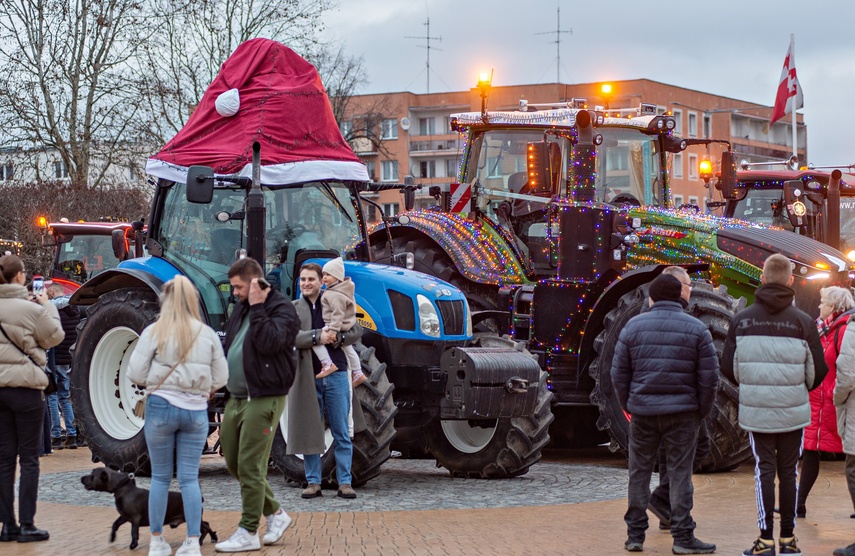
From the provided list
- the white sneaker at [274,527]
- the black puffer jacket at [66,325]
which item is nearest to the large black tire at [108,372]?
the black puffer jacket at [66,325]

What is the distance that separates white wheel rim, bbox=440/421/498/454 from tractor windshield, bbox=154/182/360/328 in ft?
6.69

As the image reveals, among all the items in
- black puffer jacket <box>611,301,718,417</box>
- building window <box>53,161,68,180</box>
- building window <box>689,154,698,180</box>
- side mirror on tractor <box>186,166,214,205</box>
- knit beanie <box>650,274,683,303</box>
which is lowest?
black puffer jacket <box>611,301,718,417</box>

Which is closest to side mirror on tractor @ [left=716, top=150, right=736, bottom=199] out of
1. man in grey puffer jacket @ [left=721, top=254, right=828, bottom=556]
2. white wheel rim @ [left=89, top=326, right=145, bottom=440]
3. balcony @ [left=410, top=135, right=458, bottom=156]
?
man in grey puffer jacket @ [left=721, top=254, right=828, bottom=556]

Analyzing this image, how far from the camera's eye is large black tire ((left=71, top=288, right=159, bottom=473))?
43.4 ft

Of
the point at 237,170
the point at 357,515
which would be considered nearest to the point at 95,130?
the point at 237,170

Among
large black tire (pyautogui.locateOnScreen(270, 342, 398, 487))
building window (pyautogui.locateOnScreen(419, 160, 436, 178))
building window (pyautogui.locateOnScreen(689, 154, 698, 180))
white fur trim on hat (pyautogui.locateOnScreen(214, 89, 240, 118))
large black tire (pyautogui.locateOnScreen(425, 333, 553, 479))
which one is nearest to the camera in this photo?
large black tire (pyautogui.locateOnScreen(270, 342, 398, 487))

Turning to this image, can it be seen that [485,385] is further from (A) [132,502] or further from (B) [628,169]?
(B) [628,169]

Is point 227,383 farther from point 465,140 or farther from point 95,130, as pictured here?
point 95,130

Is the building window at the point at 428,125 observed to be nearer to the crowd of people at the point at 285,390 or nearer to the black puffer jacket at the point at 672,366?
the crowd of people at the point at 285,390

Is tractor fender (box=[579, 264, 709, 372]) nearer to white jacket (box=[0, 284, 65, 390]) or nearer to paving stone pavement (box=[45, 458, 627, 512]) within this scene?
paving stone pavement (box=[45, 458, 627, 512])

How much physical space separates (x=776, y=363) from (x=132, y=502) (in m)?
4.41

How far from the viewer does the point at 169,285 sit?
878cm

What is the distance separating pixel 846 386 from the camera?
980 cm

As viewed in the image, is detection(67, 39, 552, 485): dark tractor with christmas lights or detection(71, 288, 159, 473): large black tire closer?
detection(67, 39, 552, 485): dark tractor with christmas lights
